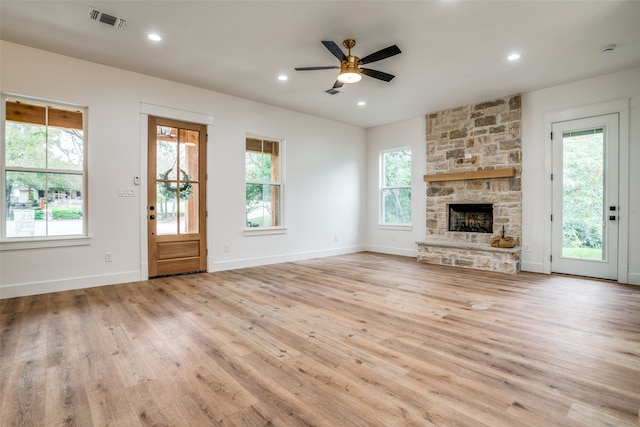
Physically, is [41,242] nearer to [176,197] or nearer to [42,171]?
[42,171]

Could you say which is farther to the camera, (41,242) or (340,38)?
(41,242)

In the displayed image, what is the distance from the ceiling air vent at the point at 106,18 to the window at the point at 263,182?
273 cm

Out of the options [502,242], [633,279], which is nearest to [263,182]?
[502,242]

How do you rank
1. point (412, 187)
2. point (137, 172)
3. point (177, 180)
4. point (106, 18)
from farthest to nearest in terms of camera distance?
point (412, 187) → point (177, 180) → point (137, 172) → point (106, 18)

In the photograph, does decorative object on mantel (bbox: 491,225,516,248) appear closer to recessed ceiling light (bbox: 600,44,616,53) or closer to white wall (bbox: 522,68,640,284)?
white wall (bbox: 522,68,640,284)

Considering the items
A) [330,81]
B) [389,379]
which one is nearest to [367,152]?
[330,81]

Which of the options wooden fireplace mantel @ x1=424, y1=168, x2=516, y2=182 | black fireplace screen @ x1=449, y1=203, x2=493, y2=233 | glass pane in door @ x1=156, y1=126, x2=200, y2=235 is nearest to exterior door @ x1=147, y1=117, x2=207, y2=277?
glass pane in door @ x1=156, y1=126, x2=200, y2=235

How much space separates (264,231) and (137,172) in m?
2.32

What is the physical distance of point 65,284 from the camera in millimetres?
4105

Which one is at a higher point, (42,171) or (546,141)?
(546,141)

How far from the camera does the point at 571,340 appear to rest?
100 inches

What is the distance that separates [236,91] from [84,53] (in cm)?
207

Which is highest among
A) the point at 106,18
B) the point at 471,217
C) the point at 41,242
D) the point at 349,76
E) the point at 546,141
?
the point at 106,18

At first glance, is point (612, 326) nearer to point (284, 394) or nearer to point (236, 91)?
point (284, 394)
